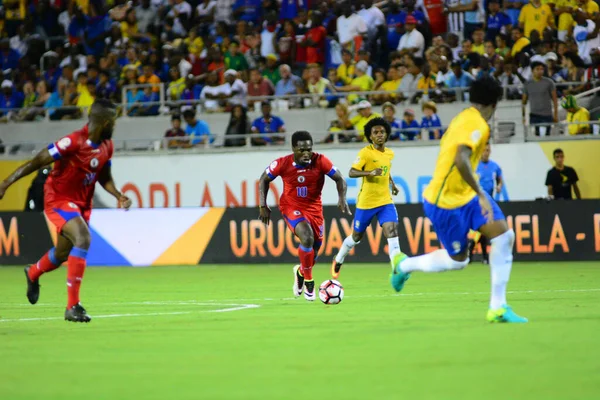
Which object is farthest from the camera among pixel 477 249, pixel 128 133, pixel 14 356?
pixel 128 133

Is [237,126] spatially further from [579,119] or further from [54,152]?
[54,152]

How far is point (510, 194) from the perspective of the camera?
25.2 m

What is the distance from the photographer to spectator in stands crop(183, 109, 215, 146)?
2717 centimetres

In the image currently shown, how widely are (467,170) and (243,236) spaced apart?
15.1 meters

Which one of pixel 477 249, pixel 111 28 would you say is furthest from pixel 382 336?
pixel 111 28

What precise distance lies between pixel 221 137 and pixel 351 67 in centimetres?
359

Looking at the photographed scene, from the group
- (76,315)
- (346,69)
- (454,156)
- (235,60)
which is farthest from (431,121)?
(454,156)

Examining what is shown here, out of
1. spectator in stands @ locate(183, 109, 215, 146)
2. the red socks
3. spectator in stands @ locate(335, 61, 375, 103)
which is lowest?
the red socks

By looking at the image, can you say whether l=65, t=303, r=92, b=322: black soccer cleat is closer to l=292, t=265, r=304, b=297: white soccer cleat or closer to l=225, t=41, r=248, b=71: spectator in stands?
l=292, t=265, r=304, b=297: white soccer cleat

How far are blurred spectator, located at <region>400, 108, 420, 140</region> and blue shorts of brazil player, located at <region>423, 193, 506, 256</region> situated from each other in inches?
560

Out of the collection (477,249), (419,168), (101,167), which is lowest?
(477,249)

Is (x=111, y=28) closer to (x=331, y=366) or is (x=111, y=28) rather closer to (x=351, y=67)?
(x=351, y=67)

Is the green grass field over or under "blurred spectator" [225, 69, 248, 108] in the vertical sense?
under

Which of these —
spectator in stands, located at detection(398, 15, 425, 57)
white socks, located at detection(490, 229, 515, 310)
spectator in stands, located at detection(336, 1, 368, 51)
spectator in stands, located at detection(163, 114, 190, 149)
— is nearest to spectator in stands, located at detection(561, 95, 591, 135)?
spectator in stands, located at detection(398, 15, 425, 57)
